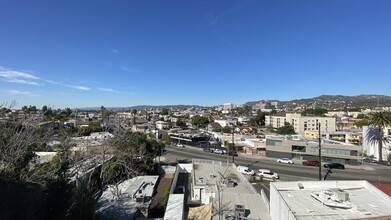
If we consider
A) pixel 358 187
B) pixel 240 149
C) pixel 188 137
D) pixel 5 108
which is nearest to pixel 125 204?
pixel 5 108

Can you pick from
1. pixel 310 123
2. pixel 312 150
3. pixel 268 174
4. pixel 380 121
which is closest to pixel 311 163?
pixel 312 150

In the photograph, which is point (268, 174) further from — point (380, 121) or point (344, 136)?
point (344, 136)

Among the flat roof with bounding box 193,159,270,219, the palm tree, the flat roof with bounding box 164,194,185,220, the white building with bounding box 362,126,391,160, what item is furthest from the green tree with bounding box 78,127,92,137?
the white building with bounding box 362,126,391,160

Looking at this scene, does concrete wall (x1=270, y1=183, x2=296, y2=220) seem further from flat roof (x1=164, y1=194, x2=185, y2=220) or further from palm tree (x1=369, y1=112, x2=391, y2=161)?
palm tree (x1=369, y1=112, x2=391, y2=161)

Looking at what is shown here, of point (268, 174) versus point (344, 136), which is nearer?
point (268, 174)

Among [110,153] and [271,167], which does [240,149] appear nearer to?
[271,167]

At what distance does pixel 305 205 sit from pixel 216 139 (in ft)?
167

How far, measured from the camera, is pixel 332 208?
408 inches

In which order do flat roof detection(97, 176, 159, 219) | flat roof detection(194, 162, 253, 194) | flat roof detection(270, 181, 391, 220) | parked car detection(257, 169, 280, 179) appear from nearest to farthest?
flat roof detection(270, 181, 391, 220)
flat roof detection(97, 176, 159, 219)
flat roof detection(194, 162, 253, 194)
parked car detection(257, 169, 280, 179)

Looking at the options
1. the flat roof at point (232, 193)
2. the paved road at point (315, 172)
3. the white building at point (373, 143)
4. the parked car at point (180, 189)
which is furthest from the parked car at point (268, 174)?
the white building at point (373, 143)

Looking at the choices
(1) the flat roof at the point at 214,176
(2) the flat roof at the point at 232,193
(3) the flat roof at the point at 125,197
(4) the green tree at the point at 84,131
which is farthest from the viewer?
(4) the green tree at the point at 84,131

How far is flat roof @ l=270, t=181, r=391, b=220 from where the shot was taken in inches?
383

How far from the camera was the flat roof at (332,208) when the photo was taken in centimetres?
972

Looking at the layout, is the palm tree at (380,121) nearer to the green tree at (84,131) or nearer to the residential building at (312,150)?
the residential building at (312,150)
